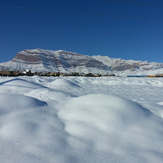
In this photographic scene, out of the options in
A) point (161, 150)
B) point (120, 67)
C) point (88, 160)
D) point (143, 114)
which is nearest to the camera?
point (88, 160)

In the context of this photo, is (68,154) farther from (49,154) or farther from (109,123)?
(109,123)

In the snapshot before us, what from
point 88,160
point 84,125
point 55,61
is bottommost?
point 88,160

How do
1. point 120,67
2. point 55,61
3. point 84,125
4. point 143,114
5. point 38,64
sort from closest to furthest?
point 84,125 → point 143,114 → point 38,64 → point 55,61 → point 120,67

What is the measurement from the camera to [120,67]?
114 metres

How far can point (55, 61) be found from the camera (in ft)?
310

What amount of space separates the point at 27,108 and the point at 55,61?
316 feet

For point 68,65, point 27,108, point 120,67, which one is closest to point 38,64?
point 68,65

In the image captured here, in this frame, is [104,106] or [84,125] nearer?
[84,125]

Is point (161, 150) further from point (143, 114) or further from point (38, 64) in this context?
point (38, 64)

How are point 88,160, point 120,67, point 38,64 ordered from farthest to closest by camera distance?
point 120,67 < point 38,64 < point 88,160

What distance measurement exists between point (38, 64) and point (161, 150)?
8542cm

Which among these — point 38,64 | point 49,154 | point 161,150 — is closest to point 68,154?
point 49,154

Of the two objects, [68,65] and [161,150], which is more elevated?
[68,65]

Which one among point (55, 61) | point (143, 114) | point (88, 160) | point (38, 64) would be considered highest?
point (55, 61)
